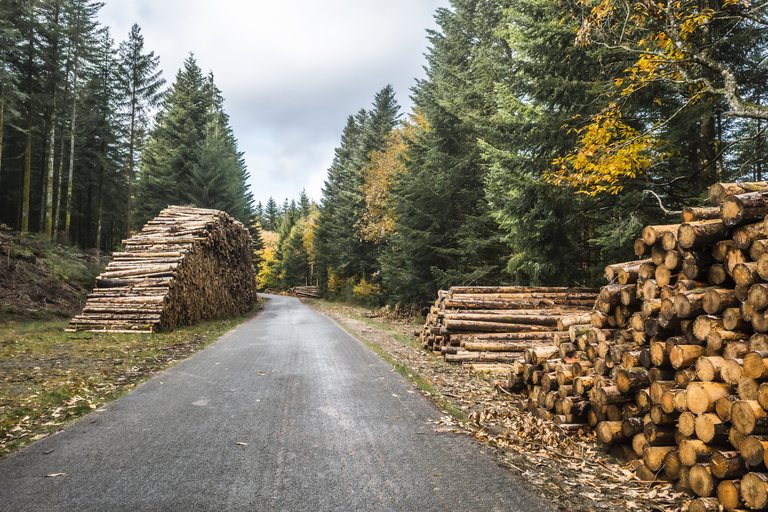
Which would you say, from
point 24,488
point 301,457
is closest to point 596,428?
point 301,457

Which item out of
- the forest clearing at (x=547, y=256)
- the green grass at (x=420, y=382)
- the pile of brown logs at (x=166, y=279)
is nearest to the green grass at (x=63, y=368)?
the forest clearing at (x=547, y=256)

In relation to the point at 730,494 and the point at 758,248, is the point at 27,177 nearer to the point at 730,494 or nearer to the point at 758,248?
the point at 758,248

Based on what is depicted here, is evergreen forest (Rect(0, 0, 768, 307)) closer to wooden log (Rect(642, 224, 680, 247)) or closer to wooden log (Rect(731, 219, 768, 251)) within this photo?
wooden log (Rect(642, 224, 680, 247))

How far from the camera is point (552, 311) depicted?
935 centimetres

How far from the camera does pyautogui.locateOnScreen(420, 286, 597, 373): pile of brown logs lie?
8.66 m

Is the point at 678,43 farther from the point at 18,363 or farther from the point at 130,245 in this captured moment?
the point at 130,245

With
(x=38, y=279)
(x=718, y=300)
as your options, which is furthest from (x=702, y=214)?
(x=38, y=279)

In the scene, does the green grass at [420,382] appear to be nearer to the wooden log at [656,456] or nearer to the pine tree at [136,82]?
the wooden log at [656,456]

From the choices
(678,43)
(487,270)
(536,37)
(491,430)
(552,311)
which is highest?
(536,37)

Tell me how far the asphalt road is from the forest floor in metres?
0.25

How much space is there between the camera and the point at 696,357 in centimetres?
347

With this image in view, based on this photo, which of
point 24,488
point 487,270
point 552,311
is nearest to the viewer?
point 24,488

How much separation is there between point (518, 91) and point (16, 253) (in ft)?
61.6

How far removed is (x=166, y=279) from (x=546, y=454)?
11.9 meters
